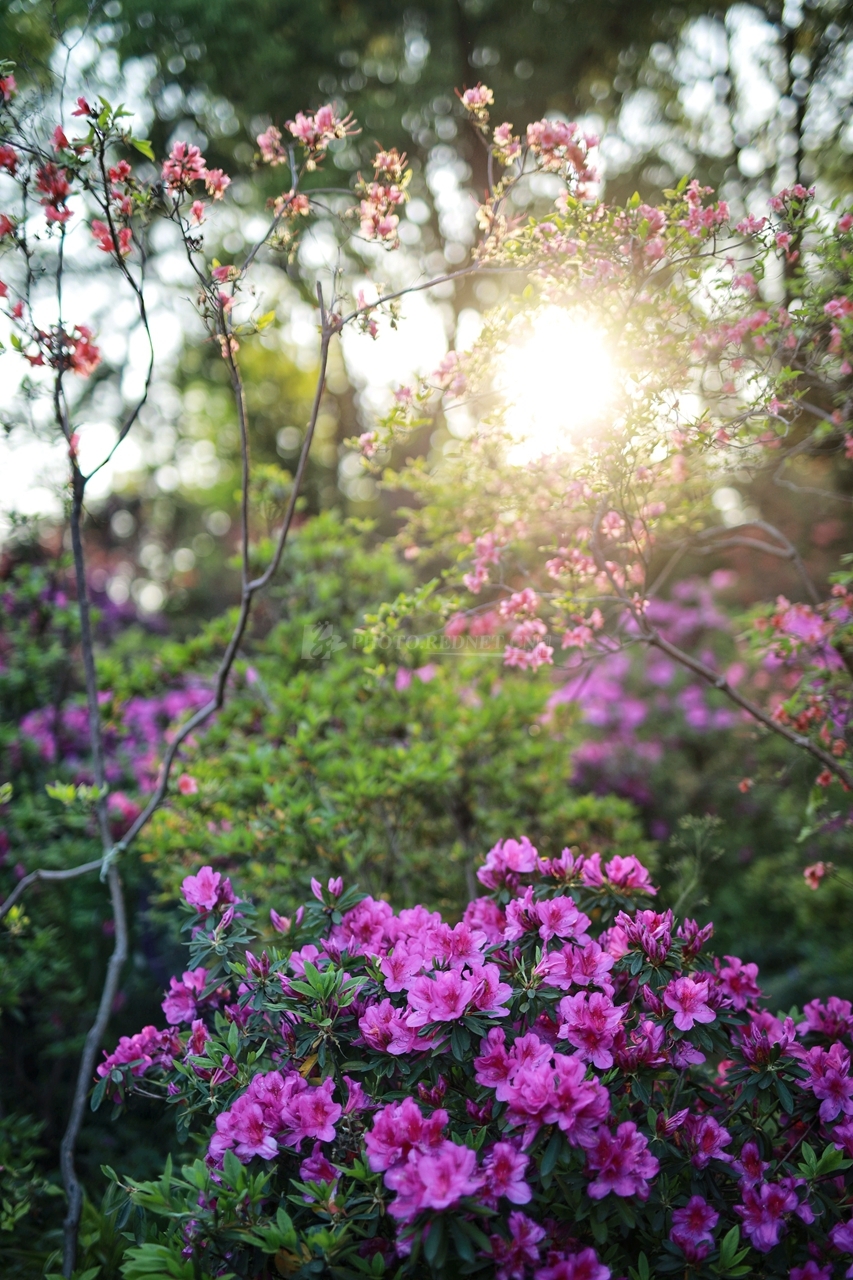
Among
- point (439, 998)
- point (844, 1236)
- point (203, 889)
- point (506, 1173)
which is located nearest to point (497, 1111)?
point (506, 1173)

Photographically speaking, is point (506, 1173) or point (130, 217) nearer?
point (506, 1173)

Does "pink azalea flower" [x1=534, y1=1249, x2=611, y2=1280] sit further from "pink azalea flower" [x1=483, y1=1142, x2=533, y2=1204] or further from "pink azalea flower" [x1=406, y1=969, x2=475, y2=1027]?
"pink azalea flower" [x1=406, y1=969, x2=475, y2=1027]

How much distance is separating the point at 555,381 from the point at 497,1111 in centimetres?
199

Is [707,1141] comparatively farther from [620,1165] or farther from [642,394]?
[642,394]

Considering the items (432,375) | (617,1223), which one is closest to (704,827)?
(617,1223)

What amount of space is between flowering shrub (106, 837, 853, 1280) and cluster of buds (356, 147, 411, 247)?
194cm

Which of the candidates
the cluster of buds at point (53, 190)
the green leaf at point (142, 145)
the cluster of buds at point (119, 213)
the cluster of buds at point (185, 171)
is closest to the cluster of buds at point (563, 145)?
the cluster of buds at point (185, 171)

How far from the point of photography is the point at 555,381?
252 cm

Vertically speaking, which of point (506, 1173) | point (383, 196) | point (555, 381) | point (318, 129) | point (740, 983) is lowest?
point (506, 1173)

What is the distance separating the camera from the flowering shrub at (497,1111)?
1.46 metres

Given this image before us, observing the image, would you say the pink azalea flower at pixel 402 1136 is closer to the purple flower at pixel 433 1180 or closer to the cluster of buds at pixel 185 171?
the purple flower at pixel 433 1180

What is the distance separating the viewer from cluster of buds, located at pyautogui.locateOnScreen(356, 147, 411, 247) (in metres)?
2.42

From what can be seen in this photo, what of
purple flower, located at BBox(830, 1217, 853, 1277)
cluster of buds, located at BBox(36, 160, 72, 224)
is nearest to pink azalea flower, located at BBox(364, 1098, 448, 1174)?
purple flower, located at BBox(830, 1217, 853, 1277)

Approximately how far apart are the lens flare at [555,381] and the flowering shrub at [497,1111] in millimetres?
1443
